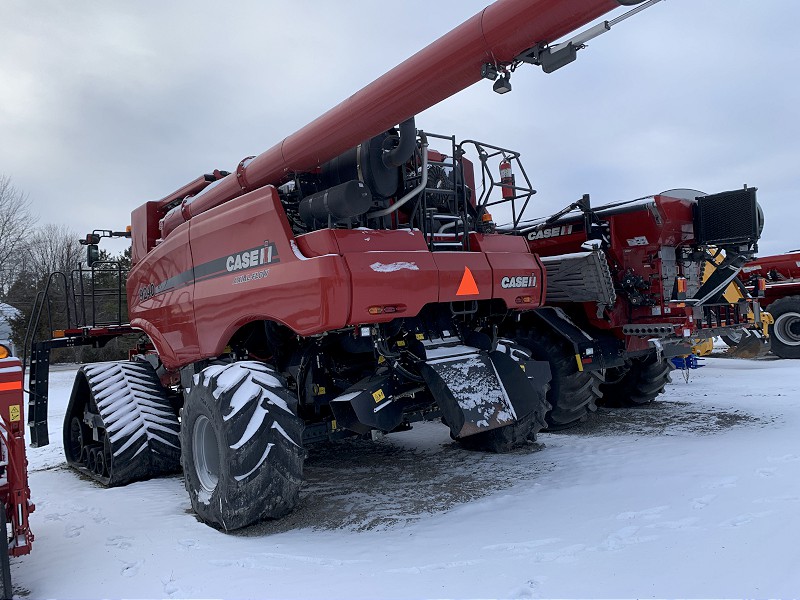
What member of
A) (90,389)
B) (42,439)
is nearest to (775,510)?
(90,389)

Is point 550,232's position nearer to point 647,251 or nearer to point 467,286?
Result: point 647,251

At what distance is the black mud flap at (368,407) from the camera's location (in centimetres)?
439

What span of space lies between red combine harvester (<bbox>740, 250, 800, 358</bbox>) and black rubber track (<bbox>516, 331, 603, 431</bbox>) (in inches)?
302

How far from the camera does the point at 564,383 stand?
23.5ft

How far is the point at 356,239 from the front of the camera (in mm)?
4270

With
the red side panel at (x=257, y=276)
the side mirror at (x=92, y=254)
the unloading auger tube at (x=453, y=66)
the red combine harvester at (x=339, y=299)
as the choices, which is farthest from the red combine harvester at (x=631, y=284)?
the side mirror at (x=92, y=254)

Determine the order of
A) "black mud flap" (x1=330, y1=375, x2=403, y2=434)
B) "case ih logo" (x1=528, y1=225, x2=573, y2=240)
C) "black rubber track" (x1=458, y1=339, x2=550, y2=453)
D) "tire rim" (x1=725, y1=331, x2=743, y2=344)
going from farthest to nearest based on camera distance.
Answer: "tire rim" (x1=725, y1=331, x2=743, y2=344), "case ih logo" (x1=528, y1=225, x2=573, y2=240), "black rubber track" (x1=458, y1=339, x2=550, y2=453), "black mud flap" (x1=330, y1=375, x2=403, y2=434)

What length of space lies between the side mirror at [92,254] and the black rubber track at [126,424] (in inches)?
56.7

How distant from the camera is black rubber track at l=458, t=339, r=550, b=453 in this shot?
5488mm

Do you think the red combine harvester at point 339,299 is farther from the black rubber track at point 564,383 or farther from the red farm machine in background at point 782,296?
the red farm machine in background at point 782,296

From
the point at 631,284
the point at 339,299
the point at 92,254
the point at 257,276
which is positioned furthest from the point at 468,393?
the point at 92,254

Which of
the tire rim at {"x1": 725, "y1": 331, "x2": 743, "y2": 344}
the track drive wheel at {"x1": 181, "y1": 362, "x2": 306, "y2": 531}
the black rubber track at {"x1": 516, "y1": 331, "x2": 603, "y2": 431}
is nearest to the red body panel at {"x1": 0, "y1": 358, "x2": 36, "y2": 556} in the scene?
the track drive wheel at {"x1": 181, "y1": 362, "x2": 306, "y2": 531}

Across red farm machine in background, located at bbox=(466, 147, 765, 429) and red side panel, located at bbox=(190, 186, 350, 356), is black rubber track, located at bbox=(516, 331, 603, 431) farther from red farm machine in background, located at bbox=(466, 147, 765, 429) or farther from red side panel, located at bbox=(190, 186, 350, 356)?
red side panel, located at bbox=(190, 186, 350, 356)

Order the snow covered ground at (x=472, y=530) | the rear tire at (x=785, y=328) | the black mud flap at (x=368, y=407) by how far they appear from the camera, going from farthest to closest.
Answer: the rear tire at (x=785, y=328) < the black mud flap at (x=368, y=407) < the snow covered ground at (x=472, y=530)
